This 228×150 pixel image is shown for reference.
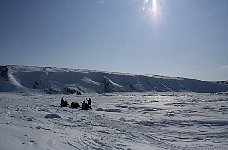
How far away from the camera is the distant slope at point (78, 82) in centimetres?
10342

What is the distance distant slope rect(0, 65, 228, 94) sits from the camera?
339 ft

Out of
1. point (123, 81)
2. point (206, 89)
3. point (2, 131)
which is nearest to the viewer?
point (2, 131)

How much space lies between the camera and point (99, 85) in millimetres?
120750

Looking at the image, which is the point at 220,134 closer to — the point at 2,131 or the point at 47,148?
the point at 47,148

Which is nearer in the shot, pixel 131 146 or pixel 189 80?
pixel 131 146

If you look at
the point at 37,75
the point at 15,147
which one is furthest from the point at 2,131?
the point at 37,75

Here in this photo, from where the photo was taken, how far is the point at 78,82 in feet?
388

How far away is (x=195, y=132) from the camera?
1734 centimetres

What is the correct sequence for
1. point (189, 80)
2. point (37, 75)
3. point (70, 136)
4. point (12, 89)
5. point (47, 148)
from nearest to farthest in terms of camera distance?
point (47, 148) < point (70, 136) < point (12, 89) < point (37, 75) < point (189, 80)

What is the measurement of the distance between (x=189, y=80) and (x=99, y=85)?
226 ft

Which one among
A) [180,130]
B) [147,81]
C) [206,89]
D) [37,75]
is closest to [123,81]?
[147,81]

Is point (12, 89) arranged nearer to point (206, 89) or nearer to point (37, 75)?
point (37, 75)

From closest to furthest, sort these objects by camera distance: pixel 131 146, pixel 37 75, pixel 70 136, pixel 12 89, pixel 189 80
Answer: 1. pixel 131 146
2. pixel 70 136
3. pixel 12 89
4. pixel 37 75
5. pixel 189 80

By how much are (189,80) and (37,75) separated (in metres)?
89.7
